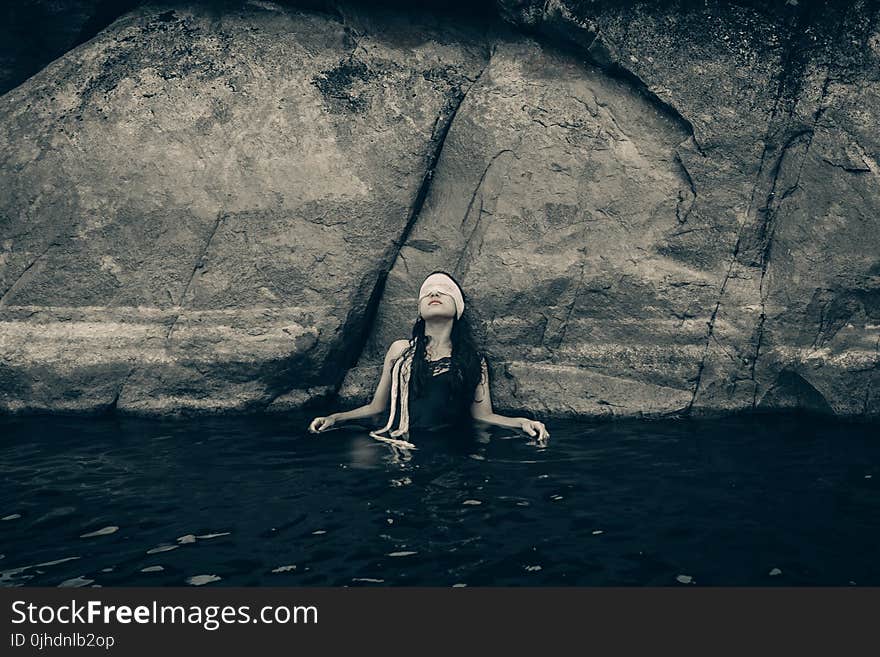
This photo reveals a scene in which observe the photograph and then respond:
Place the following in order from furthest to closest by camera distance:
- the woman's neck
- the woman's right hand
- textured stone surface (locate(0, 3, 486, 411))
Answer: textured stone surface (locate(0, 3, 486, 411)), the woman's neck, the woman's right hand

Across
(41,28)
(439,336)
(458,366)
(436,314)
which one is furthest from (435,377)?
(41,28)

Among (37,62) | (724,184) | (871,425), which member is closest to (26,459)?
(37,62)

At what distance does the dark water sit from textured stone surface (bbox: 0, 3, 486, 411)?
25.1 inches

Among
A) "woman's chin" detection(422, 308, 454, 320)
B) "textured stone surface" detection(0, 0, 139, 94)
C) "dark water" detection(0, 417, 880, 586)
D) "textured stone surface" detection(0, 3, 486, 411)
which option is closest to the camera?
"dark water" detection(0, 417, 880, 586)

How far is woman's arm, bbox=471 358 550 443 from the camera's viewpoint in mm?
5836

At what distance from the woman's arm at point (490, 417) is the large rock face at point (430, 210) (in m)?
0.33

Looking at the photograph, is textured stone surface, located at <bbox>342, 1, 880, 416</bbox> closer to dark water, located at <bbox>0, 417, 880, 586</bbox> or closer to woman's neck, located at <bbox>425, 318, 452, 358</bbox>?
woman's neck, located at <bbox>425, 318, 452, 358</bbox>

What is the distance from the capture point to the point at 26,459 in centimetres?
538

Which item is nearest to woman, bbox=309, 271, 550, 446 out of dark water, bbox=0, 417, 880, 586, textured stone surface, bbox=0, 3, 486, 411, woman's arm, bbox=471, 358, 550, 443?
woman's arm, bbox=471, 358, 550, 443

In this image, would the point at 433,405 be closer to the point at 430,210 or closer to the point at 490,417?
the point at 490,417

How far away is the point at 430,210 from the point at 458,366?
Result: 1483 mm

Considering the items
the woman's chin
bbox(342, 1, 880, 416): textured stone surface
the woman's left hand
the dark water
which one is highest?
bbox(342, 1, 880, 416): textured stone surface

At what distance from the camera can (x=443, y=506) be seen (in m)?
4.50

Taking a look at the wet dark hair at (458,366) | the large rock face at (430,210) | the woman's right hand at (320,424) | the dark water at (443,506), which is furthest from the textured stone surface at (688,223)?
the woman's right hand at (320,424)
